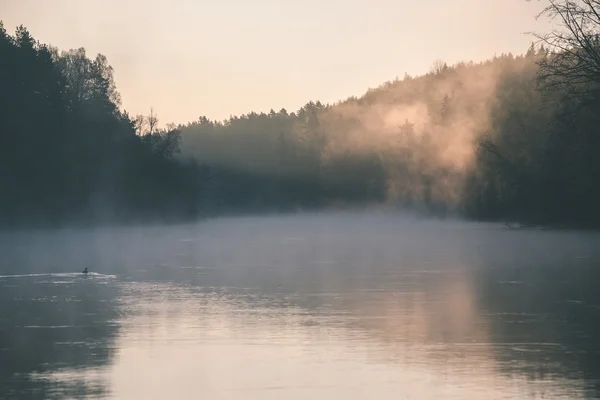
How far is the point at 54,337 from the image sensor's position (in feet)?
70.8

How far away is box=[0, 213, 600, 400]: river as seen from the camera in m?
16.1

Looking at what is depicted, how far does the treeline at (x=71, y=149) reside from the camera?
91.1 m

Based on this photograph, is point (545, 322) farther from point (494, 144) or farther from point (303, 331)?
point (494, 144)

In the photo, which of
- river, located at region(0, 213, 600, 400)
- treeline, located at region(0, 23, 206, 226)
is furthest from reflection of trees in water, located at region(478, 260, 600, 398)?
treeline, located at region(0, 23, 206, 226)

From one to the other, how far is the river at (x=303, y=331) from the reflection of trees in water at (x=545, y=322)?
0.05 metres

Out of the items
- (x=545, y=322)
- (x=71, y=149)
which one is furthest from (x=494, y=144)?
(x=545, y=322)

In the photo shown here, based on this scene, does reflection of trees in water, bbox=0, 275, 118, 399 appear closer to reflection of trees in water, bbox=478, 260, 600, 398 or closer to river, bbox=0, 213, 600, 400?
river, bbox=0, 213, 600, 400

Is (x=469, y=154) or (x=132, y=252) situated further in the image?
(x=469, y=154)

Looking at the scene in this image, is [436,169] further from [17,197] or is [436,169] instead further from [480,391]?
[480,391]

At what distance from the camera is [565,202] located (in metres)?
73.2

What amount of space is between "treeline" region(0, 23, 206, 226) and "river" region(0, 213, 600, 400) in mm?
48507

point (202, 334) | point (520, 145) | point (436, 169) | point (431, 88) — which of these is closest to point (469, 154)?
point (436, 169)

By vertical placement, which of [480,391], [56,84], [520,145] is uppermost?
[56,84]

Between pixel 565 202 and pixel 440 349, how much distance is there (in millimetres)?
55946
